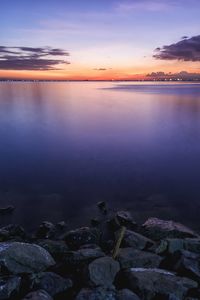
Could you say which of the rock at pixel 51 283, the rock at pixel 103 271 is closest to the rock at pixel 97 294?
the rock at pixel 103 271

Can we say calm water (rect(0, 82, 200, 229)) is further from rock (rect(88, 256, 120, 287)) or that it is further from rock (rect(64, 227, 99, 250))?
rock (rect(88, 256, 120, 287))

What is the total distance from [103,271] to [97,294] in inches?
33.8

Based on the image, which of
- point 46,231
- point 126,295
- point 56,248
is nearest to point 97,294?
point 126,295

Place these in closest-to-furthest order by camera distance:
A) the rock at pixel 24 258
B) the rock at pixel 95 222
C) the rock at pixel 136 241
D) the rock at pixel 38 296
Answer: the rock at pixel 38 296, the rock at pixel 24 258, the rock at pixel 136 241, the rock at pixel 95 222

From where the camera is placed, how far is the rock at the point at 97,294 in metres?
5.87

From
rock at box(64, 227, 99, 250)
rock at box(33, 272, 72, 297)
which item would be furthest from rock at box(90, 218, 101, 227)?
rock at box(33, 272, 72, 297)

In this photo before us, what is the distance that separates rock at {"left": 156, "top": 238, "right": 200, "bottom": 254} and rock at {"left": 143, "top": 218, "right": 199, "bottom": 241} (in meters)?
0.74

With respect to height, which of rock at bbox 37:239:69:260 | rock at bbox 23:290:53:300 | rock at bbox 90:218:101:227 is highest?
rock at bbox 23:290:53:300

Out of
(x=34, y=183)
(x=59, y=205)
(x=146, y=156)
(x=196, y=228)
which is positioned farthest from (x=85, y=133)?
(x=196, y=228)

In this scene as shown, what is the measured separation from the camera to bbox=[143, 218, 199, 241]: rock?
902cm

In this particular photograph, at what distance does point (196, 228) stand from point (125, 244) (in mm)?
2990

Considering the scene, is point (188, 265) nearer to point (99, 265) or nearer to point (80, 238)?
point (99, 265)

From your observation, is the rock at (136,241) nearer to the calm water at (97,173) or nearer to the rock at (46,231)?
the calm water at (97,173)

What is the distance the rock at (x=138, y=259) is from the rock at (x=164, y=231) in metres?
1.45
